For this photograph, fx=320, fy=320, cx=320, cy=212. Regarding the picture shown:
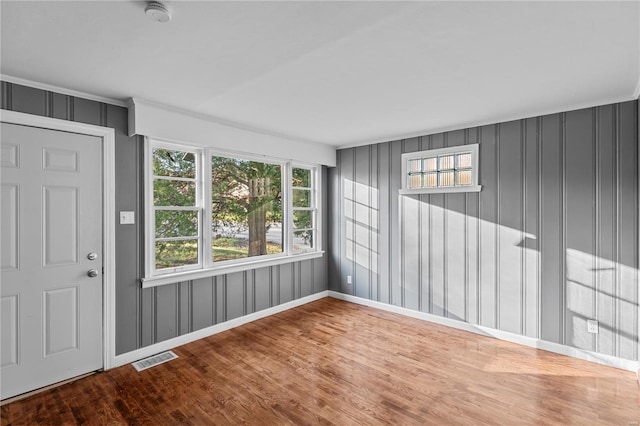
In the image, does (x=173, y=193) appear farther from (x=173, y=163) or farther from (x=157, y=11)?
(x=157, y=11)

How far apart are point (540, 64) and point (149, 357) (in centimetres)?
422

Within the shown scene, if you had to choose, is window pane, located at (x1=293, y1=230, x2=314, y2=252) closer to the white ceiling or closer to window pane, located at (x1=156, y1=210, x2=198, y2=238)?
window pane, located at (x1=156, y1=210, x2=198, y2=238)

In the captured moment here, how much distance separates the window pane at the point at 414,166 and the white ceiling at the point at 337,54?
1.09m

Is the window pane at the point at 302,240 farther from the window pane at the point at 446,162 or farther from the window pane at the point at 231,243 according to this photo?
the window pane at the point at 446,162

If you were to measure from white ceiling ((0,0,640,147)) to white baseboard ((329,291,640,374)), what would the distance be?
2426 mm

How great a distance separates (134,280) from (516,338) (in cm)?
409

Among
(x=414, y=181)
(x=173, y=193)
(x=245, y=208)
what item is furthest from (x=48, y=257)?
(x=414, y=181)

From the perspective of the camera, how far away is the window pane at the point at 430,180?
4.18m

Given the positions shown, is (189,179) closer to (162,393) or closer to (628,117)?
(162,393)

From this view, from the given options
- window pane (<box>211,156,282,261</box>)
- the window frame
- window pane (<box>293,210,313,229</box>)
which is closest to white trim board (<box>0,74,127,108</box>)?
the window frame

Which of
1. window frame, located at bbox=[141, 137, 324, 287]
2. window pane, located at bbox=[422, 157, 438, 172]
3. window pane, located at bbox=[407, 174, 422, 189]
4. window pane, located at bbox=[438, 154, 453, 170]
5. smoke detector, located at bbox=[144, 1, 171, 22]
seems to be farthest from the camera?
window pane, located at bbox=[407, 174, 422, 189]

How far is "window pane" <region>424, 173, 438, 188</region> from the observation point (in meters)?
4.18

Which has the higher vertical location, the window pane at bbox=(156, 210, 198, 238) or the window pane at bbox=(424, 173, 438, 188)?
the window pane at bbox=(424, 173, 438, 188)

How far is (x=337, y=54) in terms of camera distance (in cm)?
215
